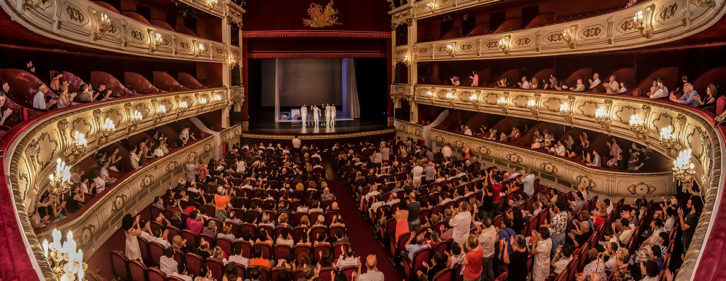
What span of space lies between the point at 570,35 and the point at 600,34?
135 centimetres

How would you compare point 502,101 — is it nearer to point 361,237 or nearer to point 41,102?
point 361,237

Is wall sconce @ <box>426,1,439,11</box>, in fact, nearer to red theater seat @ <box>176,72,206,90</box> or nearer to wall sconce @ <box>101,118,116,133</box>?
red theater seat @ <box>176,72,206,90</box>

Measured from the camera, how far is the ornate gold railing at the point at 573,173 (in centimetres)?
1284

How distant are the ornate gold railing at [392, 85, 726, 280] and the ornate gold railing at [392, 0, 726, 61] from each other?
1.39 metres

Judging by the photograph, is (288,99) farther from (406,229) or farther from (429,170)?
(406,229)

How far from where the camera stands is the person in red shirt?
7.35 metres

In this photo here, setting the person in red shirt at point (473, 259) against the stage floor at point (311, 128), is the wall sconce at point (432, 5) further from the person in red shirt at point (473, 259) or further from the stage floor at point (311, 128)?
the person in red shirt at point (473, 259)

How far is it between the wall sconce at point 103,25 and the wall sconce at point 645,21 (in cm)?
1198

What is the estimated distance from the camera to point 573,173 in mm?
14555

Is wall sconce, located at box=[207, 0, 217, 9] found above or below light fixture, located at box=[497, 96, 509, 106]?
above

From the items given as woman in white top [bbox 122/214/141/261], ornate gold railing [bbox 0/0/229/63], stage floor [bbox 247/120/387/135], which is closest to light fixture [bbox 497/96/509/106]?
stage floor [bbox 247/120/387/135]

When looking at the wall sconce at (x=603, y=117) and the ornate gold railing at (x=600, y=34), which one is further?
the wall sconce at (x=603, y=117)

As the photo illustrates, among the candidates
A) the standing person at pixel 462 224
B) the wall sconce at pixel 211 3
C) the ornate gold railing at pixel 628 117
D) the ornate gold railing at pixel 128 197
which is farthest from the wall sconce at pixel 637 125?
the wall sconce at pixel 211 3

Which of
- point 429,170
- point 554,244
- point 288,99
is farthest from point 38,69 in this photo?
point 288,99
